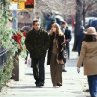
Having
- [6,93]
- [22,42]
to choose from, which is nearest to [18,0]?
[22,42]

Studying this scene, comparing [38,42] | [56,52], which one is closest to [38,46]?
[38,42]

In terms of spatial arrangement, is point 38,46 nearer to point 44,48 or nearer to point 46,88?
point 44,48

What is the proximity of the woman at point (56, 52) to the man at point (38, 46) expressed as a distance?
24 cm

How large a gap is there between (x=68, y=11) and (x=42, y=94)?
1609 inches

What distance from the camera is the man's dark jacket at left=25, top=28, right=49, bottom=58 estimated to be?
17.1m

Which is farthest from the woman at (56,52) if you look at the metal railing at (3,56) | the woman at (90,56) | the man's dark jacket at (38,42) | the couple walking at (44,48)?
the woman at (90,56)

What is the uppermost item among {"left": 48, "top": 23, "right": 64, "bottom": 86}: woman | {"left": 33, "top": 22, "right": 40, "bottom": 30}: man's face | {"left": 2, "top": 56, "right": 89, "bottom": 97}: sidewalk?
{"left": 33, "top": 22, "right": 40, "bottom": 30}: man's face

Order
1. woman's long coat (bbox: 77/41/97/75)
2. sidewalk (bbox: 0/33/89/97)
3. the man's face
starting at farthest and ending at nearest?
the man's face, sidewalk (bbox: 0/33/89/97), woman's long coat (bbox: 77/41/97/75)

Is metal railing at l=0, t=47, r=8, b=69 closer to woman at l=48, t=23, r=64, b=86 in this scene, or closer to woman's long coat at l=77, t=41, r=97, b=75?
woman at l=48, t=23, r=64, b=86

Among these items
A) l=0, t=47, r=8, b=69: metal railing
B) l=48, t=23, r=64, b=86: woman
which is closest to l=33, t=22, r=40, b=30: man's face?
l=48, t=23, r=64, b=86: woman

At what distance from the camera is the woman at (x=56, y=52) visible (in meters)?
17.1

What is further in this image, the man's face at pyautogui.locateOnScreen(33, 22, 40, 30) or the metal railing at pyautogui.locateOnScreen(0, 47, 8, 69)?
the man's face at pyautogui.locateOnScreen(33, 22, 40, 30)

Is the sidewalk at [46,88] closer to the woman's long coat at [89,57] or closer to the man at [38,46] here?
the man at [38,46]

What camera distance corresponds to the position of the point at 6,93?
15.3m
